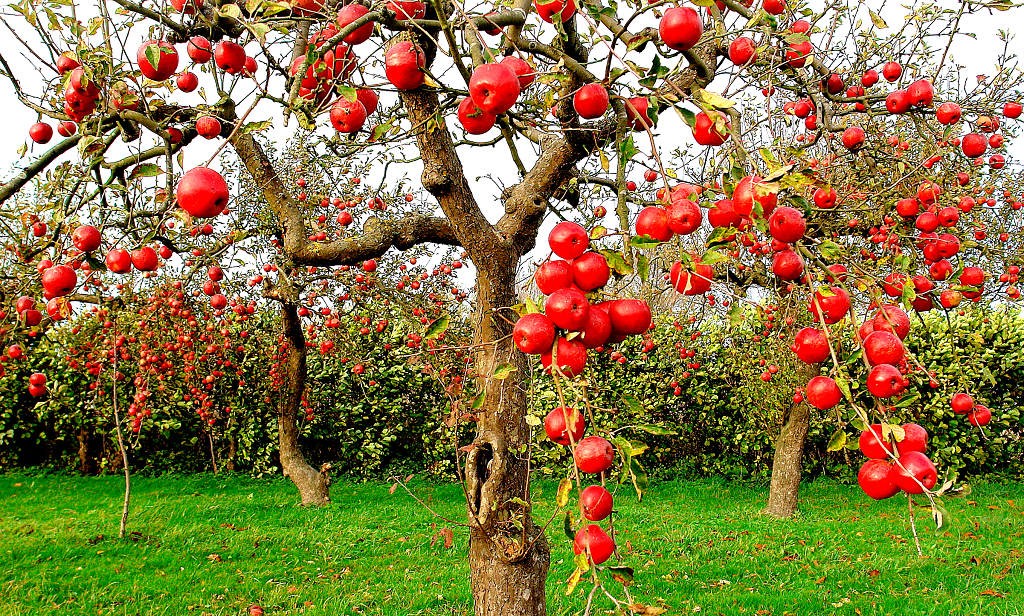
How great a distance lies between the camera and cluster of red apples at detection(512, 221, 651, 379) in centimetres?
122

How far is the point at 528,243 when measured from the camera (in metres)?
2.80

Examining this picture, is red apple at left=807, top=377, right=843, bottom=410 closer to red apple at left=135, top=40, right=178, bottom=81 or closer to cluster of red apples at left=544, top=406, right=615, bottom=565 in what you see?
cluster of red apples at left=544, top=406, right=615, bottom=565

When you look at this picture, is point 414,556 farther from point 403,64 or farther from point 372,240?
point 403,64

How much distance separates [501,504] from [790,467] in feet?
17.2

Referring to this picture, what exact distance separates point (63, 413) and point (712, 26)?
9.24m

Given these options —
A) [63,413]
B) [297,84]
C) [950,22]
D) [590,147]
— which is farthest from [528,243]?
[63,413]

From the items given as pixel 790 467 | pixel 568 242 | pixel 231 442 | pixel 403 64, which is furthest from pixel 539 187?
pixel 231 442

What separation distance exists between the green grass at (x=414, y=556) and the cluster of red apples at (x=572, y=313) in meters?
3.00

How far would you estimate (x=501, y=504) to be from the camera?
2490mm

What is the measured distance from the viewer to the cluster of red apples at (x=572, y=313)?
1.22 metres

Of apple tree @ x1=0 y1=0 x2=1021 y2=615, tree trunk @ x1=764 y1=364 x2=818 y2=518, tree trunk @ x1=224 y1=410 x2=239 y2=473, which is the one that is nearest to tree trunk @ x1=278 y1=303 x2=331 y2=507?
tree trunk @ x1=224 y1=410 x2=239 y2=473

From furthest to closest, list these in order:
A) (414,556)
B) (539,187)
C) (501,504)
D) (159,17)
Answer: (414,556) < (539,187) < (501,504) < (159,17)

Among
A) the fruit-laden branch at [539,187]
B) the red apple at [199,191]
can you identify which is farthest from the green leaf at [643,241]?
the fruit-laden branch at [539,187]

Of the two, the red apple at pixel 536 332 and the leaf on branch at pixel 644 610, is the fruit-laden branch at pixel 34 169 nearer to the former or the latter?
the red apple at pixel 536 332
